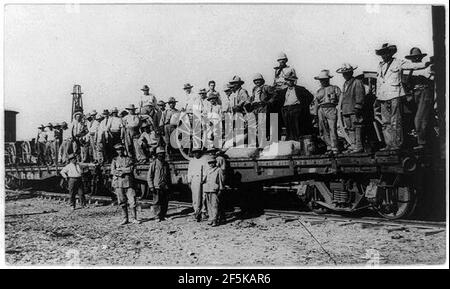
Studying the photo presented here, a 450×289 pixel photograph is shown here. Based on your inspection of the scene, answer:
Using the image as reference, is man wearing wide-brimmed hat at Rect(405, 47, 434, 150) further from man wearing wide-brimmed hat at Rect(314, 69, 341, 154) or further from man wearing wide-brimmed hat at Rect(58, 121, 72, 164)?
man wearing wide-brimmed hat at Rect(58, 121, 72, 164)

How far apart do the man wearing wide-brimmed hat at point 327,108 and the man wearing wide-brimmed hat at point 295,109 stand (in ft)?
1.02

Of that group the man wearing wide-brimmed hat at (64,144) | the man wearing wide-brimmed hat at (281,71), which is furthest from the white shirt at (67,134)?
the man wearing wide-brimmed hat at (281,71)

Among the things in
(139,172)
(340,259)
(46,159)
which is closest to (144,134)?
(139,172)

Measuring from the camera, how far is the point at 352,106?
7.89 m

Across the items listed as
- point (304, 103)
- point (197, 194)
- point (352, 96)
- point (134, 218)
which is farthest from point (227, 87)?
point (134, 218)

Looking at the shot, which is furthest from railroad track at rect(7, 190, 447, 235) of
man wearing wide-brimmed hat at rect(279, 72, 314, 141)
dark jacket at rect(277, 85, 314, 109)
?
dark jacket at rect(277, 85, 314, 109)

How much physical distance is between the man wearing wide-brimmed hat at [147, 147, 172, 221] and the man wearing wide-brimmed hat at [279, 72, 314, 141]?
106 inches

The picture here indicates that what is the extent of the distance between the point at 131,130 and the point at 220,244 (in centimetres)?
536

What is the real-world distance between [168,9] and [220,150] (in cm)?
298

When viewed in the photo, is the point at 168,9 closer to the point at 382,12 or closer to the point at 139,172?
the point at 382,12

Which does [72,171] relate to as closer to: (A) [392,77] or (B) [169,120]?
(B) [169,120]

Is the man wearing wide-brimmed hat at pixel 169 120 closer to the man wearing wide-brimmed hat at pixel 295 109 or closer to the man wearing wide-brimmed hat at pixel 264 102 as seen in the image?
the man wearing wide-brimmed hat at pixel 264 102

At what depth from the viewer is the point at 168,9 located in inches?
303

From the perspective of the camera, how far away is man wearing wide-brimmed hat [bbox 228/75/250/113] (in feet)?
30.6
